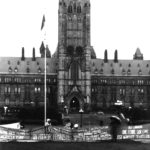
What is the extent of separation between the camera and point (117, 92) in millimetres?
126438

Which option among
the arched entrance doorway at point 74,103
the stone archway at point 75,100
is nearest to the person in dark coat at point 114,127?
the stone archway at point 75,100

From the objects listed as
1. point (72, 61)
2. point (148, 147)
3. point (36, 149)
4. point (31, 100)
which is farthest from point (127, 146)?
point (31, 100)

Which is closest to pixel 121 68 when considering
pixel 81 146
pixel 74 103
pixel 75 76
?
pixel 75 76

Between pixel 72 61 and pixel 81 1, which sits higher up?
pixel 81 1

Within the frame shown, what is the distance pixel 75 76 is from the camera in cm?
11544

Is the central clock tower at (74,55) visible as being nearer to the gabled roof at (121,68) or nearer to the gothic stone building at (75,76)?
the gothic stone building at (75,76)

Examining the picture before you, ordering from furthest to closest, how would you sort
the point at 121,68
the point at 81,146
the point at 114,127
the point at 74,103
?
1. the point at 121,68
2. the point at 74,103
3. the point at 81,146
4. the point at 114,127

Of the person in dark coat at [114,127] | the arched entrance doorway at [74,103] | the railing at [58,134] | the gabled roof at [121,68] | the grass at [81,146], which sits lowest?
the arched entrance doorway at [74,103]

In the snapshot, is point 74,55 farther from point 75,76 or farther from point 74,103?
point 74,103

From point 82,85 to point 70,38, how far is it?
12.1 metres

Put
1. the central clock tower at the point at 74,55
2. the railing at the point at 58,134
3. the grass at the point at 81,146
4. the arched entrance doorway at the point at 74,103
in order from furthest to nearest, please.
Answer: the arched entrance doorway at the point at 74,103
the central clock tower at the point at 74,55
the railing at the point at 58,134
the grass at the point at 81,146

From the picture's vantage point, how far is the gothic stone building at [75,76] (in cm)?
11444

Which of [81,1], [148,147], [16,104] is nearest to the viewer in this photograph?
[148,147]

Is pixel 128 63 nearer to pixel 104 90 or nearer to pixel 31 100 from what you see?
pixel 104 90
